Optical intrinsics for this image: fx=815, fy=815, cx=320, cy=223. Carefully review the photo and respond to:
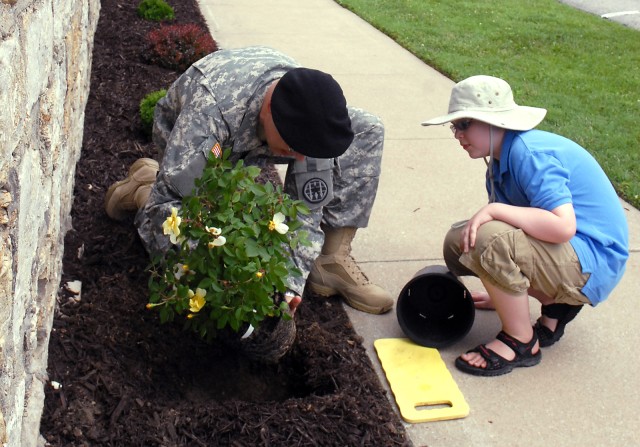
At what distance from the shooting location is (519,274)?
10.2 feet

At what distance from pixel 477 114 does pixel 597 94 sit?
442 centimetres

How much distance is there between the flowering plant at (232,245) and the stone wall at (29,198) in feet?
1.34

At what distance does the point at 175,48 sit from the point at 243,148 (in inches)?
136

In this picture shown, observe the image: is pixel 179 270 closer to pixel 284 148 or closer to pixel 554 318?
pixel 284 148

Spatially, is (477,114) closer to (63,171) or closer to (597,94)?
(63,171)

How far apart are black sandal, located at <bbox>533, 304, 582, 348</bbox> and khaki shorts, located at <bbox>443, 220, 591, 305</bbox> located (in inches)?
8.1

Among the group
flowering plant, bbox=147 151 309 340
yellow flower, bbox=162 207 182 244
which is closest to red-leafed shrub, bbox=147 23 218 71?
flowering plant, bbox=147 151 309 340

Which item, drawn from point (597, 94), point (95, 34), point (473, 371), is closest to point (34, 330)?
point (473, 371)

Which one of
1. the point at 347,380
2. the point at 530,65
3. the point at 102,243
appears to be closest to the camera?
the point at 347,380

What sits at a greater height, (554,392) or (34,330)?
(34,330)

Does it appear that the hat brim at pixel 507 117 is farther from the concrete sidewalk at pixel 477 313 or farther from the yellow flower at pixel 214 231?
the yellow flower at pixel 214 231

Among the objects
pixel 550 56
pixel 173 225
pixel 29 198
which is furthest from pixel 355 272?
pixel 550 56

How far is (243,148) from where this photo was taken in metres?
3.22

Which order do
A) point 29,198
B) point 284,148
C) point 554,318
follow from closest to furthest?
point 29,198, point 284,148, point 554,318
